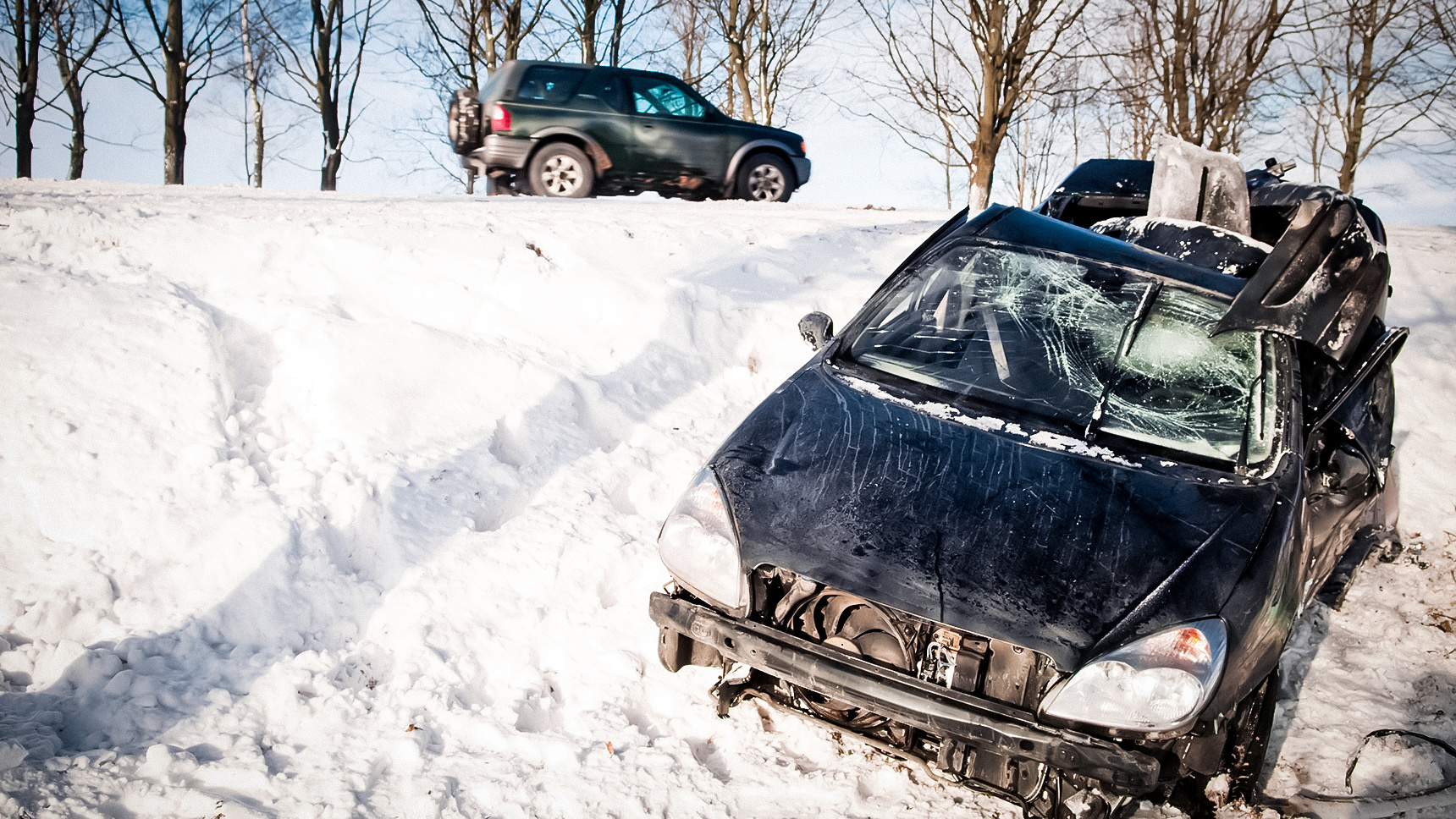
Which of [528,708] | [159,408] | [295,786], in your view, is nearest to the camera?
[295,786]

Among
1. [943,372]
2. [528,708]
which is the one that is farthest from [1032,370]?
[528,708]

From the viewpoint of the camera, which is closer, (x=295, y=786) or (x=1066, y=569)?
(x=1066, y=569)

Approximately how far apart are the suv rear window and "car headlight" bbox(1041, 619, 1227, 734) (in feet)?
28.9

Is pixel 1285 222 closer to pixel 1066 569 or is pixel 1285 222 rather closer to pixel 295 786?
pixel 1066 569

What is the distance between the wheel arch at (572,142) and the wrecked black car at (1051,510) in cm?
688

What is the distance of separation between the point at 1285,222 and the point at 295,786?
539 centimetres

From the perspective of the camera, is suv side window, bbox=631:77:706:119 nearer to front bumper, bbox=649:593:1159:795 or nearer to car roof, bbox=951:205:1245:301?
car roof, bbox=951:205:1245:301

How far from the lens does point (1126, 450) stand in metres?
2.69

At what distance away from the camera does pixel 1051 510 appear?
2.40 metres

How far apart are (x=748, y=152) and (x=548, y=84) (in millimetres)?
2527

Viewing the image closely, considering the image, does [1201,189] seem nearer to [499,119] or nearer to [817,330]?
[817,330]

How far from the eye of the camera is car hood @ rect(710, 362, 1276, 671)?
2.14 meters

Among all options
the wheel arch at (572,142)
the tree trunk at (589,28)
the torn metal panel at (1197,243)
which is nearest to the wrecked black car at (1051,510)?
the torn metal panel at (1197,243)

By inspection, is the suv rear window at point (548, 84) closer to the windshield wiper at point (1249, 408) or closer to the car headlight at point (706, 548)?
the car headlight at point (706, 548)
